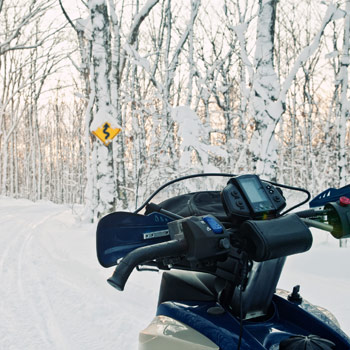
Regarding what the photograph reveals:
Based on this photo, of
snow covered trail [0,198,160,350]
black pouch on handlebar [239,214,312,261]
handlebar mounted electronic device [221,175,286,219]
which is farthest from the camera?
snow covered trail [0,198,160,350]

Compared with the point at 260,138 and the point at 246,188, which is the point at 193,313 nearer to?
the point at 246,188

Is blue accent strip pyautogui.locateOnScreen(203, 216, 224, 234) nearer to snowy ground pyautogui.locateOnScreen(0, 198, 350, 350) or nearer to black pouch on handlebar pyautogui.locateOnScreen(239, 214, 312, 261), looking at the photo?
black pouch on handlebar pyautogui.locateOnScreen(239, 214, 312, 261)

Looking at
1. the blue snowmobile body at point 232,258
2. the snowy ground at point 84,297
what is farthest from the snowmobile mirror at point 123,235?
the snowy ground at point 84,297

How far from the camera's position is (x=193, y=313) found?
4.68ft

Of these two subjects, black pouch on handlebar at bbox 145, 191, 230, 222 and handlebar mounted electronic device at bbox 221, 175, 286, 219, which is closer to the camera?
handlebar mounted electronic device at bbox 221, 175, 286, 219

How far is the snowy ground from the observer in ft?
12.2

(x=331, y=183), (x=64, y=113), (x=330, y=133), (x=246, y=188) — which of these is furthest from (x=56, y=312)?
(x=64, y=113)

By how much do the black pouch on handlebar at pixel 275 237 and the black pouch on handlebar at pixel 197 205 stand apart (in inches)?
13.6

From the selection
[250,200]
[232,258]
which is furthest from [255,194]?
[232,258]

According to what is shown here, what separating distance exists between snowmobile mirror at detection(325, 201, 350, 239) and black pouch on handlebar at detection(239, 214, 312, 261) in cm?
36

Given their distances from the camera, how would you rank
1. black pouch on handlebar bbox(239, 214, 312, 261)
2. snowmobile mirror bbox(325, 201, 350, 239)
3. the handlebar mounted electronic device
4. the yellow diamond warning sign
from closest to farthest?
black pouch on handlebar bbox(239, 214, 312, 261)
the handlebar mounted electronic device
snowmobile mirror bbox(325, 201, 350, 239)
the yellow diamond warning sign

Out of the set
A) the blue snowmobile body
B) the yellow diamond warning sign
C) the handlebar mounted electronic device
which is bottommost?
the blue snowmobile body

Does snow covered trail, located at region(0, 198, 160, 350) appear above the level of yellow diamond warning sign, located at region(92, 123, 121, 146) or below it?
below

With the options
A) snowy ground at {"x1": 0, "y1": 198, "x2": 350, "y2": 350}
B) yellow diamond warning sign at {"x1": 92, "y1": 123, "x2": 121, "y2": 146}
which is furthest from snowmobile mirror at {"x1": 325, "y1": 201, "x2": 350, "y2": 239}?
yellow diamond warning sign at {"x1": 92, "y1": 123, "x2": 121, "y2": 146}
